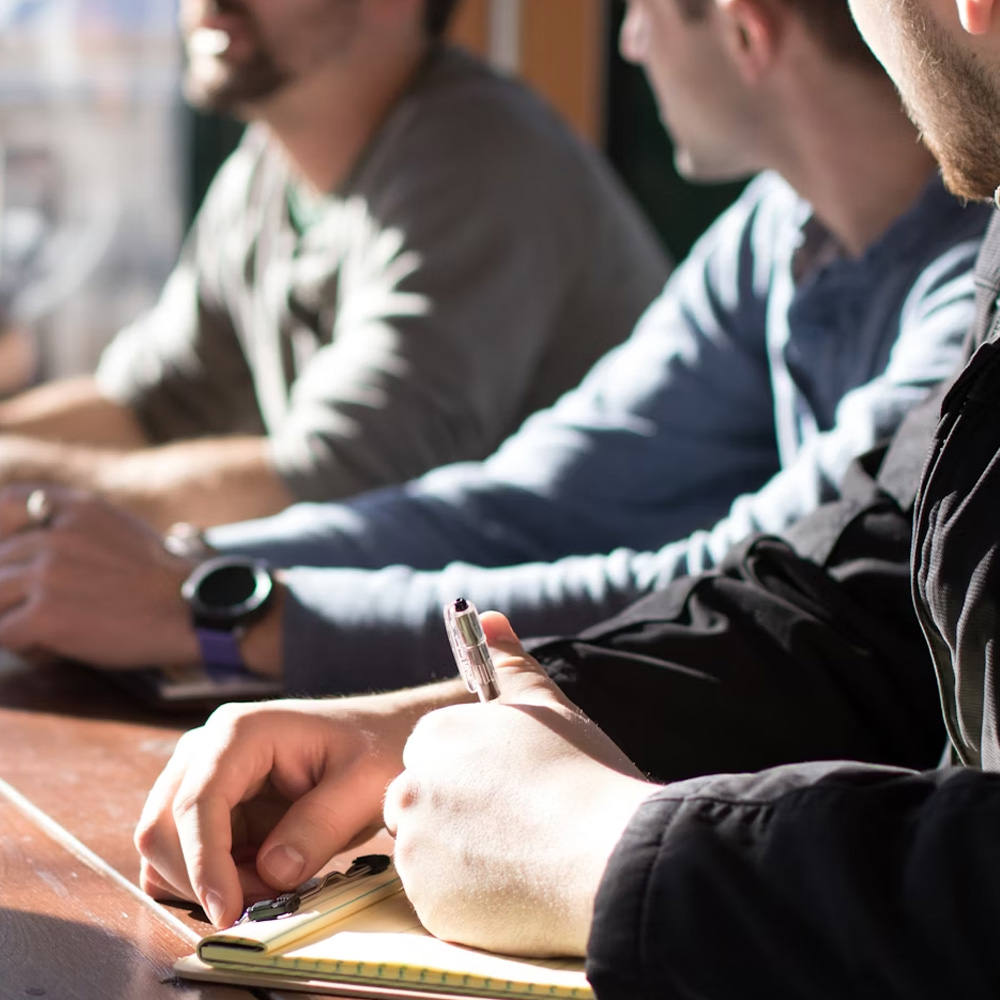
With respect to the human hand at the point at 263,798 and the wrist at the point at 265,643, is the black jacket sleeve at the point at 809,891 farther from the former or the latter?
the wrist at the point at 265,643

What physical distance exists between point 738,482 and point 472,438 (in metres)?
0.48

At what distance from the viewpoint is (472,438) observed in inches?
75.0

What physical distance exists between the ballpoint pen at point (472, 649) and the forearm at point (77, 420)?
5.72ft

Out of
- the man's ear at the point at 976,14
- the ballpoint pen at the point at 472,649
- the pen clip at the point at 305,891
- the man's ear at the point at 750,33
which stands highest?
the man's ear at the point at 976,14

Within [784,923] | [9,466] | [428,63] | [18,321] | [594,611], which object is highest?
[428,63]

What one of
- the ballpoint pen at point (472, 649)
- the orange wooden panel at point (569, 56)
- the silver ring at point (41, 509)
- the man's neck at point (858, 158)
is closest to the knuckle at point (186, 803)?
the ballpoint pen at point (472, 649)

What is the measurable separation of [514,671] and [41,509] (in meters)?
0.72

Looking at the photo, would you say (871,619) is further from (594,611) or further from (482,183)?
(482,183)

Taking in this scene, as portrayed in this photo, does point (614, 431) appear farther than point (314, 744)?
Yes

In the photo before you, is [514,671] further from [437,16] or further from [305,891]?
[437,16]

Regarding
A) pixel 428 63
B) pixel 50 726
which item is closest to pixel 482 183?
pixel 428 63

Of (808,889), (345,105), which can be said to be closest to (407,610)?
(808,889)

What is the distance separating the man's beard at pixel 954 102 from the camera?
76 cm

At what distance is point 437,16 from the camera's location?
2.25 m
